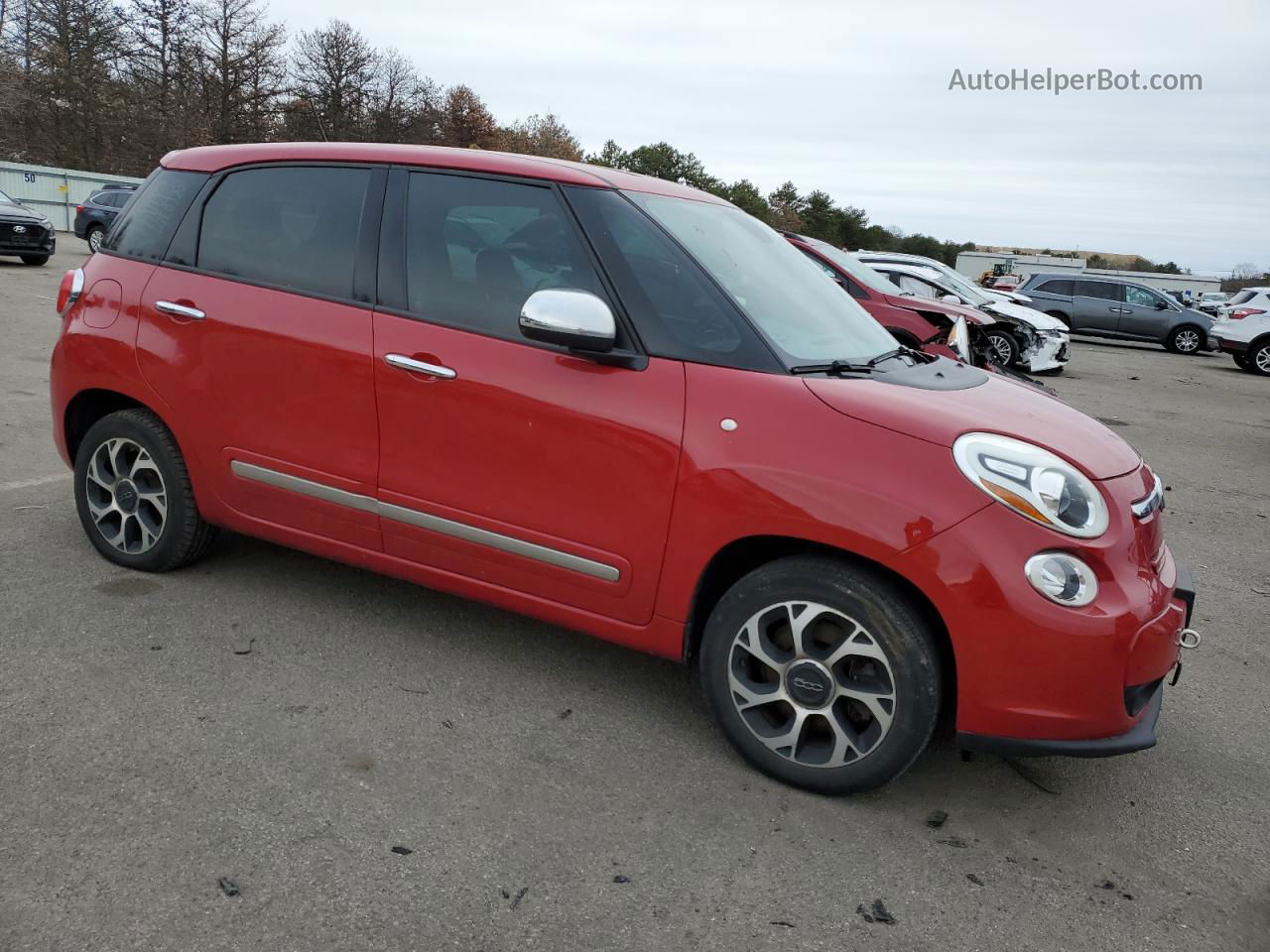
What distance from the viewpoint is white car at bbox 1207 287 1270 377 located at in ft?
66.9

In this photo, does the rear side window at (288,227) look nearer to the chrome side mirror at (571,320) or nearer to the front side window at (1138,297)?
the chrome side mirror at (571,320)

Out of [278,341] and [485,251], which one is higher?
[485,251]

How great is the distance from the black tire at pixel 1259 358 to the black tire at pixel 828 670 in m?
21.2

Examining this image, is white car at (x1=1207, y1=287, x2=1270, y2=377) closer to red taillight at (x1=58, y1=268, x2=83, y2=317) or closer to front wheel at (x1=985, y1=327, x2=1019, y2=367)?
front wheel at (x1=985, y1=327, x2=1019, y2=367)

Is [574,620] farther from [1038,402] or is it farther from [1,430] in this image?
[1,430]

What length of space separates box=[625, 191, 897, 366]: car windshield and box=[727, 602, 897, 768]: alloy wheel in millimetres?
815

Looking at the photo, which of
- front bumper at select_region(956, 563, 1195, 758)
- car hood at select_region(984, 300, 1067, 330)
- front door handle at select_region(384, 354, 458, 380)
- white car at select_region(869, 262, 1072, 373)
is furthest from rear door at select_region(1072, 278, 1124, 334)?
front door handle at select_region(384, 354, 458, 380)

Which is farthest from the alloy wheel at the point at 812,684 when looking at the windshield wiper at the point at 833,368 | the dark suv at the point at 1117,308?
the dark suv at the point at 1117,308

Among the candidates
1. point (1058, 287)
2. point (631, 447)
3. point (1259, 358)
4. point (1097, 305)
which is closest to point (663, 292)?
point (631, 447)

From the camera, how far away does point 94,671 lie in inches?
137

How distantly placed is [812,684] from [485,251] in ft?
5.98

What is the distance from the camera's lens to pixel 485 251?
353cm

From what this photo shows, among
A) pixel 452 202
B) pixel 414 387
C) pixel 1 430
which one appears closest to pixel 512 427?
pixel 414 387

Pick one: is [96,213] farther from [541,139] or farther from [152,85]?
[541,139]
